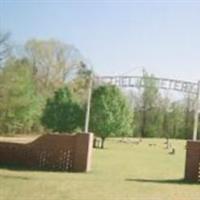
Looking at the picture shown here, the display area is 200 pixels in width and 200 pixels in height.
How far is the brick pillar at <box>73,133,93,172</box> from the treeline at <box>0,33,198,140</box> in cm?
1815

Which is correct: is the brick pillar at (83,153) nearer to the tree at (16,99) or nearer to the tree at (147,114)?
the tree at (16,99)

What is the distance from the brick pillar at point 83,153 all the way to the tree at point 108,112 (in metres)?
29.9

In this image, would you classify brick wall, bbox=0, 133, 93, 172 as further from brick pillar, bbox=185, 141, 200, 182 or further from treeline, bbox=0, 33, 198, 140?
treeline, bbox=0, 33, 198, 140

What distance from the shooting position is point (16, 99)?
5594 centimetres

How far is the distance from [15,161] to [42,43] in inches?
1843

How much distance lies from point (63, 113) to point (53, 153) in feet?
123

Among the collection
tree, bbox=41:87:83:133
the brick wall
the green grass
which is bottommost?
the green grass

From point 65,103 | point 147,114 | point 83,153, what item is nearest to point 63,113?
point 65,103

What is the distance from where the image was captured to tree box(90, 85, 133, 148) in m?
53.9

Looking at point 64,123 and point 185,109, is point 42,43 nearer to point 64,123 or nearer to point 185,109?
point 64,123

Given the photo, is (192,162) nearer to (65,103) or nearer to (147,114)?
(65,103)

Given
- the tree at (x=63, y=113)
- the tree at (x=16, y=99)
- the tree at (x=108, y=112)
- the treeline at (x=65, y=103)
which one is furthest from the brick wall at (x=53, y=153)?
the tree at (x=63, y=113)

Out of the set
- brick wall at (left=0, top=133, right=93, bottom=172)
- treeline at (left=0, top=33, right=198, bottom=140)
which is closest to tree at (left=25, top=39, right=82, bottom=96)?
treeline at (left=0, top=33, right=198, bottom=140)

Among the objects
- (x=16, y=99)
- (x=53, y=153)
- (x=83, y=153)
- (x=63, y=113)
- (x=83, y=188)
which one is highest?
(x=16, y=99)
